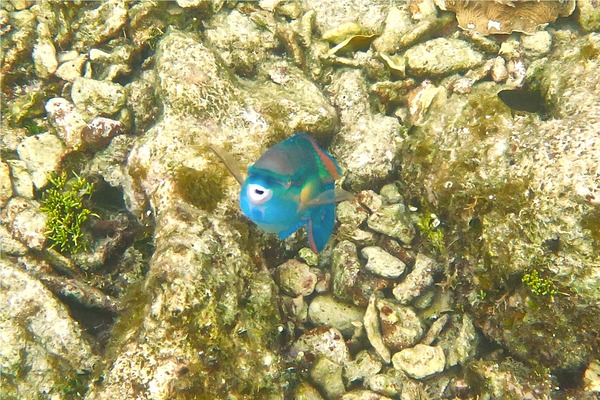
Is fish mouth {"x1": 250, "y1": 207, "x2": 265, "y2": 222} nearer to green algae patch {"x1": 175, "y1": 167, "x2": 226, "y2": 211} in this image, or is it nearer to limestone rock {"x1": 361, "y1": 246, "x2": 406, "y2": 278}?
green algae patch {"x1": 175, "y1": 167, "x2": 226, "y2": 211}

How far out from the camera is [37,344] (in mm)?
3100

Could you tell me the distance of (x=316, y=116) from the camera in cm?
395

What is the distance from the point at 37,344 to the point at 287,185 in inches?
113

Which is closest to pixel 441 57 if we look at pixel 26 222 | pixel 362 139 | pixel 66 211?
pixel 362 139

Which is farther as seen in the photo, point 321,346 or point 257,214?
point 321,346

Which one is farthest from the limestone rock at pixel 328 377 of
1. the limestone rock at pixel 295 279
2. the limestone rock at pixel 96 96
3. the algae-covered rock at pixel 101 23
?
the algae-covered rock at pixel 101 23

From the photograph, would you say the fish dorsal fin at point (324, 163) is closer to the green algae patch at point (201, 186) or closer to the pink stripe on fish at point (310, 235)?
the pink stripe on fish at point (310, 235)

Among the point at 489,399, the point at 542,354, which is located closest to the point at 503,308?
the point at 542,354

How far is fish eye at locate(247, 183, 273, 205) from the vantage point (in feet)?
4.83

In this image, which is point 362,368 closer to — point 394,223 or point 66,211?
point 394,223

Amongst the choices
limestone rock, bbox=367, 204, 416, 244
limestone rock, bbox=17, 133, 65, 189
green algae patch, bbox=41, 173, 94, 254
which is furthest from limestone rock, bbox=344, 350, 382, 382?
limestone rock, bbox=17, 133, 65, 189

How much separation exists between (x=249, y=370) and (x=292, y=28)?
3.92 m

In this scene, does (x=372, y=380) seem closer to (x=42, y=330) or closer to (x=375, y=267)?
(x=375, y=267)

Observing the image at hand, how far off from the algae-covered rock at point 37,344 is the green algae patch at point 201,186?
56.2 inches
